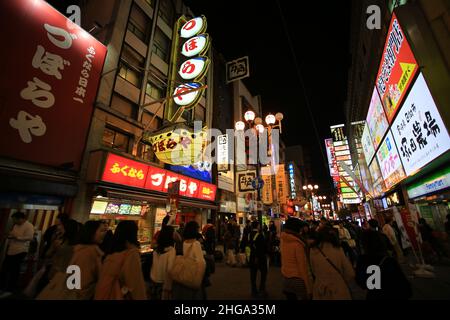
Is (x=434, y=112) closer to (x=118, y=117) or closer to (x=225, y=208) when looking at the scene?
(x=118, y=117)

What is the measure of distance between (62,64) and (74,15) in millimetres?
6123

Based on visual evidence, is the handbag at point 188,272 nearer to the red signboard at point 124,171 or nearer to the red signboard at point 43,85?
the red signboard at point 124,171

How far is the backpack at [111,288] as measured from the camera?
2492 mm

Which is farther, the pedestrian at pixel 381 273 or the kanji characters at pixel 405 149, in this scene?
the kanji characters at pixel 405 149

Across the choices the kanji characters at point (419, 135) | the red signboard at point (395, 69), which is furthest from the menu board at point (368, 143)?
the kanji characters at point (419, 135)

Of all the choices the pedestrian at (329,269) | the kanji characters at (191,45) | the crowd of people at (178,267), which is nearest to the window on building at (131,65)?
the kanji characters at (191,45)

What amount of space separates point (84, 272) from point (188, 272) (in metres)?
1.58

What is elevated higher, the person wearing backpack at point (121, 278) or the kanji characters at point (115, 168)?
the kanji characters at point (115, 168)

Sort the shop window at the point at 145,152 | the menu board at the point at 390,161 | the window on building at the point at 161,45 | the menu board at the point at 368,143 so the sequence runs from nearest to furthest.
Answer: the menu board at the point at 390,161, the shop window at the point at 145,152, the window on building at the point at 161,45, the menu board at the point at 368,143

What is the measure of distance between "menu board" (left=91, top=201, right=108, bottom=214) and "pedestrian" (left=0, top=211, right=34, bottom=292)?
2.95 m

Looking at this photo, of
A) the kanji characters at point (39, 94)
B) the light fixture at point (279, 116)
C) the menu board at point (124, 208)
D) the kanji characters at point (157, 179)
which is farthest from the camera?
the light fixture at point (279, 116)

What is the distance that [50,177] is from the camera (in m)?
7.86

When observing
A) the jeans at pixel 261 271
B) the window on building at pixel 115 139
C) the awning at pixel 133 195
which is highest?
the window on building at pixel 115 139

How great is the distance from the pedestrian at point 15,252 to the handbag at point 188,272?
5.83 metres
